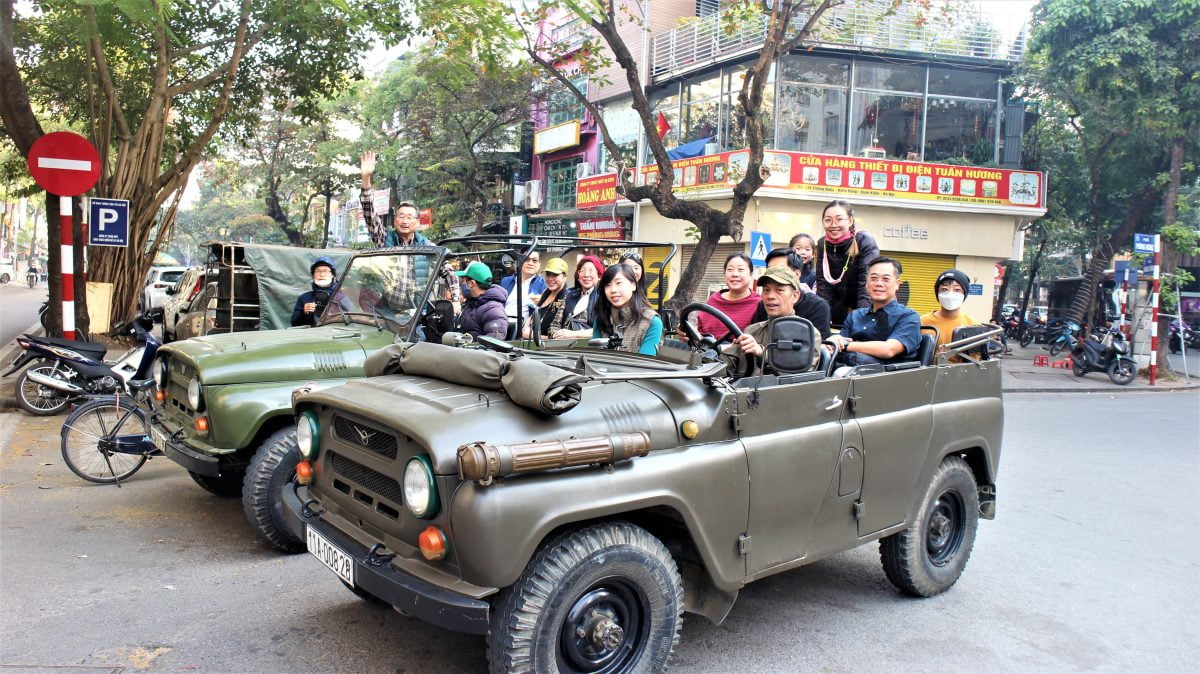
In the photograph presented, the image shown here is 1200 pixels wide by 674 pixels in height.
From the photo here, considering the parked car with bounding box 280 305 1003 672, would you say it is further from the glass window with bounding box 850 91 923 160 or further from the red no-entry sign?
the glass window with bounding box 850 91 923 160

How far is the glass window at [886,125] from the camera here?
63.6ft

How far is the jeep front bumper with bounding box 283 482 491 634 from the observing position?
2447mm

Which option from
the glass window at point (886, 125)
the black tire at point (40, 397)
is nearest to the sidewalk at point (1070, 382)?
the glass window at point (886, 125)

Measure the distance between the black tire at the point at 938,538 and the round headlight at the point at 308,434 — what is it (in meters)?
2.89

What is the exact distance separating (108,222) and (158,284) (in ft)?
42.1

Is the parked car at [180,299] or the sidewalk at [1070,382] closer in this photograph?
the parked car at [180,299]

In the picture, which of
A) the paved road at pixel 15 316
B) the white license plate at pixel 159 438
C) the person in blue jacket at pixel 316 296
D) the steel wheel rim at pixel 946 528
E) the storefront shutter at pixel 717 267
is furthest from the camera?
the storefront shutter at pixel 717 267

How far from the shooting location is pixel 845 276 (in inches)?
217

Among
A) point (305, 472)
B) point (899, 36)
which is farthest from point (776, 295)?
point (899, 36)

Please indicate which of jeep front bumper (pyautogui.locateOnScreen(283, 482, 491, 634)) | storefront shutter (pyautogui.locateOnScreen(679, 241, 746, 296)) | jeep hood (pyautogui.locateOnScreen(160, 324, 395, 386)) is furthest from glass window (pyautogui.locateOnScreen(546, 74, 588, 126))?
jeep front bumper (pyautogui.locateOnScreen(283, 482, 491, 634))

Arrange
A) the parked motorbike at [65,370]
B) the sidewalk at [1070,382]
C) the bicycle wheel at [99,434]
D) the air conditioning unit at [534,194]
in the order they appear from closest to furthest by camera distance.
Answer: the bicycle wheel at [99,434] → the parked motorbike at [65,370] → the sidewalk at [1070,382] → the air conditioning unit at [534,194]

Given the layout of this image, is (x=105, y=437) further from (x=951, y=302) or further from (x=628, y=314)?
(x=951, y=302)

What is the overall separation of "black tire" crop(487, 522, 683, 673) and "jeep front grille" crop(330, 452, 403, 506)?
0.58 m

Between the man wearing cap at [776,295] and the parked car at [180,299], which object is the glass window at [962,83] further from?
the man wearing cap at [776,295]
